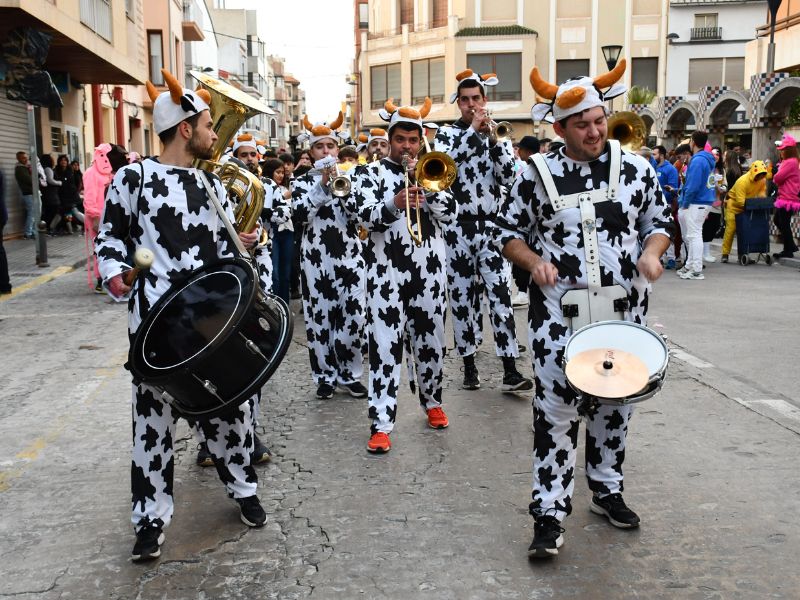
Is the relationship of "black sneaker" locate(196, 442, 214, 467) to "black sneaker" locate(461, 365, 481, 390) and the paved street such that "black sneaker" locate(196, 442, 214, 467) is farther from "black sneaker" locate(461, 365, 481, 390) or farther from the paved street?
"black sneaker" locate(461, 365, 481, 390)

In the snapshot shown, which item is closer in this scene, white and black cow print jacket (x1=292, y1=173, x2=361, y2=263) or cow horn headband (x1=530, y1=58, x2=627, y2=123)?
cow horn headband (x1=530, y1=58, x2=627, y2=123)

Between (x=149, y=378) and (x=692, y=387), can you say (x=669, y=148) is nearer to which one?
(x=692, y=387)

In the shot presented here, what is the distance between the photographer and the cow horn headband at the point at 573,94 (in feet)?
13.1

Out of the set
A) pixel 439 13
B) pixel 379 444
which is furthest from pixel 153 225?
pixel 439 13

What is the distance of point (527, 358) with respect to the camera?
835 cm

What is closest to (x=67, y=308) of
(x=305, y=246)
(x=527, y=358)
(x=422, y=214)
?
(x=305, y=246)

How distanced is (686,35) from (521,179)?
49256mm

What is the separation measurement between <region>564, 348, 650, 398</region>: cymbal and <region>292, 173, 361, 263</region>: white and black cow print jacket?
3845 millimetres

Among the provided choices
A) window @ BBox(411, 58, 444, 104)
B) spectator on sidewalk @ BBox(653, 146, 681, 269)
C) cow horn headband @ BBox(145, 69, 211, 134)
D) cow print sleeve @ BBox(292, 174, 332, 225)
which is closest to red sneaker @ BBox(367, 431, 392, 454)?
cow print sleeve @ BBox(292, 174, 332, 225)

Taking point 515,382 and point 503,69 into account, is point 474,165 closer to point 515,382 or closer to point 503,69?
point 515,382

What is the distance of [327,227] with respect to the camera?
7.42 metres

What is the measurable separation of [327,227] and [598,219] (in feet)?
12.0

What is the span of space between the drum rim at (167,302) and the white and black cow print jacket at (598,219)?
1.20 m

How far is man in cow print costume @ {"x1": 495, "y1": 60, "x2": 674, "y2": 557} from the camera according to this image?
4031 millimetres
